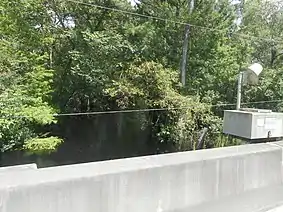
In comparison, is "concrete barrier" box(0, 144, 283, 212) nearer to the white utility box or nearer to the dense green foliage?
the white utility box

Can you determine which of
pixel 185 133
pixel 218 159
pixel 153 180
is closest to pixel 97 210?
pixel 153 180

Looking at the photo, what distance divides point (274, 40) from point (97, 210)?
1860cm

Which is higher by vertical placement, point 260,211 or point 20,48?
point 20,48

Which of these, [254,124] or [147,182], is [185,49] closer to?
[254,124]

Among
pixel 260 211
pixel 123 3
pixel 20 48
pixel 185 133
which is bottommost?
pixel 185 133

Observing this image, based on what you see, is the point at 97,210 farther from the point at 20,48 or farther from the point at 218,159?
the point at 20,48

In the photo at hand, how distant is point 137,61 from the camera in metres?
16.3

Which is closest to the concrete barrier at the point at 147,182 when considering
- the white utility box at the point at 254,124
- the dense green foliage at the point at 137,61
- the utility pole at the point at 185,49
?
the white utility box at the point at 254,124

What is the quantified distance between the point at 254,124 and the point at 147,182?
1.88m

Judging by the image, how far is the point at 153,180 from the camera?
256 cm

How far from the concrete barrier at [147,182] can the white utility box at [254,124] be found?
45 centimetres

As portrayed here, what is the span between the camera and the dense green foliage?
1416 centimetres

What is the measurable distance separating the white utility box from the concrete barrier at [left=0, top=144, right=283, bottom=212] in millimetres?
454

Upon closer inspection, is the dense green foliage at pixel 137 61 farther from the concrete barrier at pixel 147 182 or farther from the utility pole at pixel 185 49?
the concrete barrier at pixel 147 182
